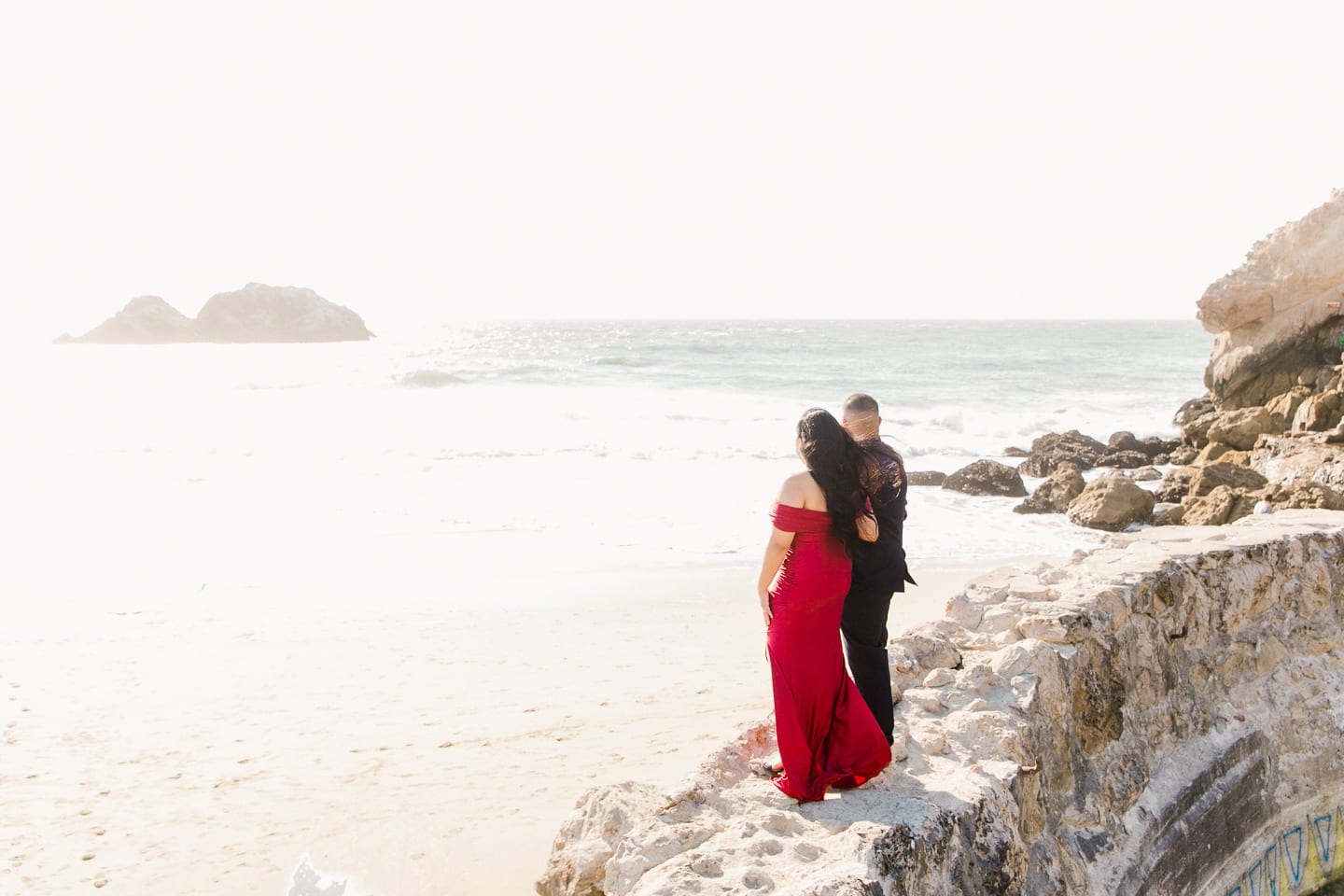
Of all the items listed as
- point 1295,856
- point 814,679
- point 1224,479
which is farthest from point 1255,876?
point 1224,479

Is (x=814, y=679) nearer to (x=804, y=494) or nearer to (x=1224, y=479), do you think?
(x=804, y=494)

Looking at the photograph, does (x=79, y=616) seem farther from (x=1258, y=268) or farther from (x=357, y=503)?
(x=1258, y=268)

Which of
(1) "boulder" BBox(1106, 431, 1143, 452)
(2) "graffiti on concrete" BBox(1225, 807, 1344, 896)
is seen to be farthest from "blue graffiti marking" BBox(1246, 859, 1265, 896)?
(1) "boulder" BBox(1106, 431, 1143, 452)

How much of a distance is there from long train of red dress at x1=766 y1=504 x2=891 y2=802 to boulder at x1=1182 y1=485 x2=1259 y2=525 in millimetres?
9551

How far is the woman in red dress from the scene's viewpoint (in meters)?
3.38

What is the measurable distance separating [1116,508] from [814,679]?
10.6 metres

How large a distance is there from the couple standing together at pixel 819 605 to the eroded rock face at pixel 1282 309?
18274 mm

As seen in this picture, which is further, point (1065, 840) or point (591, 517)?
point (591, 517)

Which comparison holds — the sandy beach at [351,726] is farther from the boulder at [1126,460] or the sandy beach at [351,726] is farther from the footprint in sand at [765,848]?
the boulder at [1126,460]

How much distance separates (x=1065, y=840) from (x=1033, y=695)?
631 millimetres

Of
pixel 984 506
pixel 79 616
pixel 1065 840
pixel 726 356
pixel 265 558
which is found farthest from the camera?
pixel 726 356

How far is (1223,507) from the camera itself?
36.8ft

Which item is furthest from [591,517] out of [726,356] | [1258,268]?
[726,356]

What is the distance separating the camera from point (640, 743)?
18.8 feet
